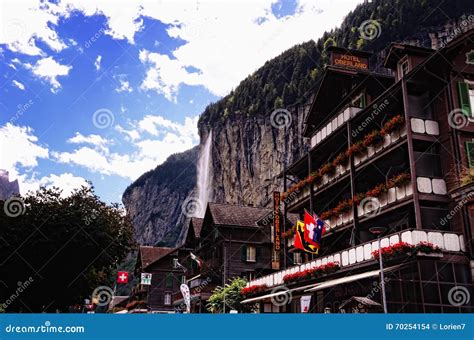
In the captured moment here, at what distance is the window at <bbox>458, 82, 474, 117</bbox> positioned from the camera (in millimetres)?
24312

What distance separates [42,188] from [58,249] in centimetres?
436

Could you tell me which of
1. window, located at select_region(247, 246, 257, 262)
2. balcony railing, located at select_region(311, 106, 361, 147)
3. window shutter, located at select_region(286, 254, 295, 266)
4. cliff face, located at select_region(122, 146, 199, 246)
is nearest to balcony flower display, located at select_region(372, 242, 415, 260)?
balcony railing, located at select_region(311, 106, 361, 147)

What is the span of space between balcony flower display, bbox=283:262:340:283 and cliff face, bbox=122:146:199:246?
120 meters

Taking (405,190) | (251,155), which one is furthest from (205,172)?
(405,190)

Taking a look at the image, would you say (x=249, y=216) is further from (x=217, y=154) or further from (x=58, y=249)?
(x=217, y=154)

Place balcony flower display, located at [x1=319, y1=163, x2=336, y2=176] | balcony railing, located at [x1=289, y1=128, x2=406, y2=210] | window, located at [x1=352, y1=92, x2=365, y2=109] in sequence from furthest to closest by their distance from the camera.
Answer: window, located at [x1=352, y1=92, x2=365, y2=109] < balcony flower display, located at [x1=319, y1=163, x2=336, y2=176] < balcony railing, located at [x1=289, y1=128, x2=406, y2=210]

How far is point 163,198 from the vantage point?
565ft

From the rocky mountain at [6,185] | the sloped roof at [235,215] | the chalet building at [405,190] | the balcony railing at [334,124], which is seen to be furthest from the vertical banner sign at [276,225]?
the rocky mountain at [6,185]

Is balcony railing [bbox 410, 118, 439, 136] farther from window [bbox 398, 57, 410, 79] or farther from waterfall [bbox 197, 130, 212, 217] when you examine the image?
waterfall [bbox 197, 130, 212, 217]

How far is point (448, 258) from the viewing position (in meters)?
22.4

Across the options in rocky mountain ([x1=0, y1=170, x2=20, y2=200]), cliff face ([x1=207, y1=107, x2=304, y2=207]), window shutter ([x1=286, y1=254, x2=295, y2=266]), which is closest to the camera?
window shutter ([x1=286, y1=254, x2=295, y2=266])

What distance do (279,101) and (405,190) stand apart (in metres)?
71.7

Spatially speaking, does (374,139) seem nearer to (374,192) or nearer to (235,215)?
(374,192)
